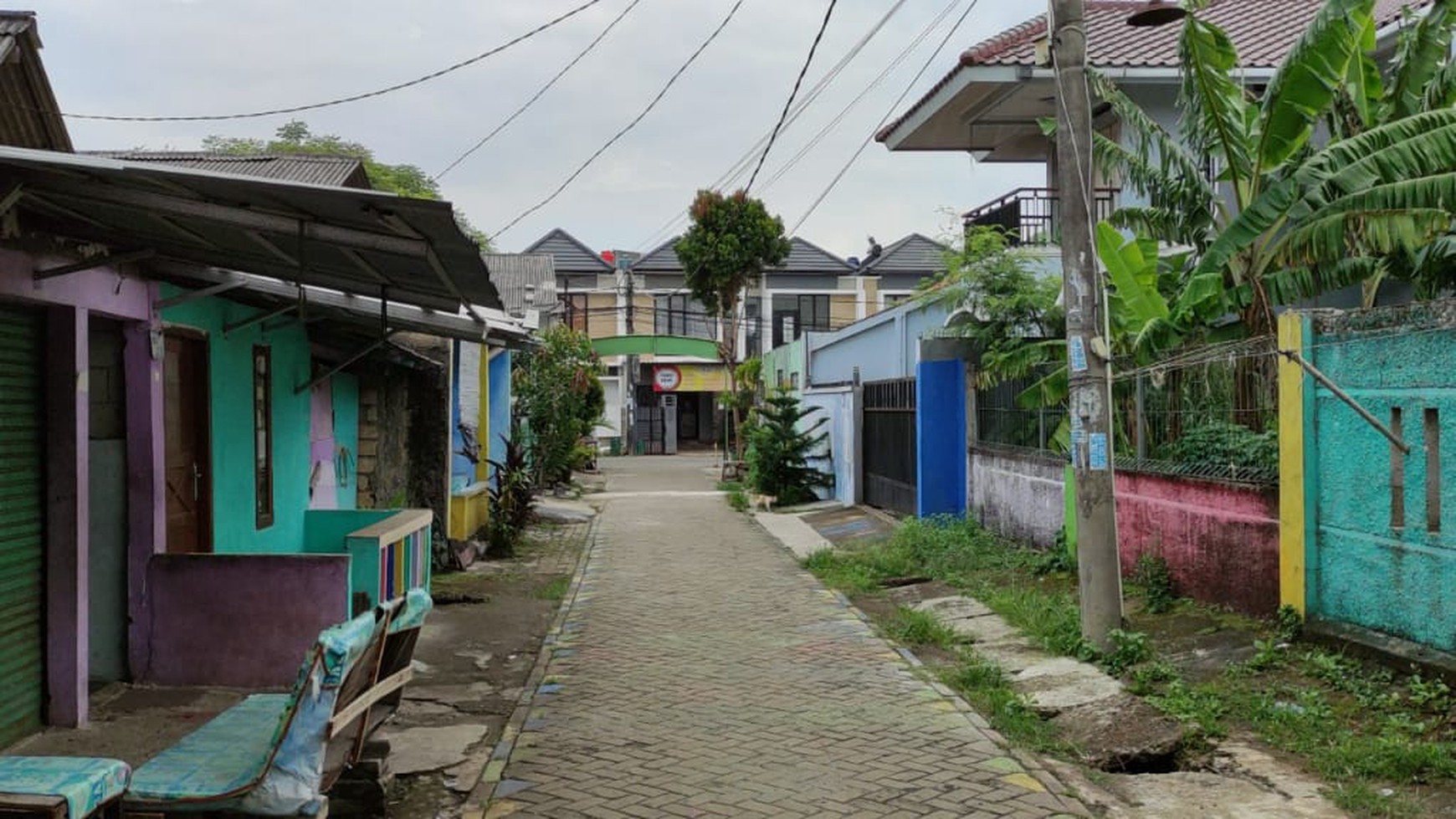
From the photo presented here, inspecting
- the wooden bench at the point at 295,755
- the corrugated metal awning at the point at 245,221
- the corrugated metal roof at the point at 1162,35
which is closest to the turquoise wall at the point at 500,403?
the corrugated metal roof at the point at 1162,35

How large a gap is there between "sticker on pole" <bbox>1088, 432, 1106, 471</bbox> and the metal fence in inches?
34.9

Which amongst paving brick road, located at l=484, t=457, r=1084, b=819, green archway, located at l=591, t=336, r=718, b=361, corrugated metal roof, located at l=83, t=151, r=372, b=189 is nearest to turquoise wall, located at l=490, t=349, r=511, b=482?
corrugated metal roof, located at l=83, t=151, r=372, b=189

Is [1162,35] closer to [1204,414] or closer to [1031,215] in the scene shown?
[1031,215]

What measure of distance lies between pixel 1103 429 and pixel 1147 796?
131 inches

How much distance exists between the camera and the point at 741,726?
23.7ft

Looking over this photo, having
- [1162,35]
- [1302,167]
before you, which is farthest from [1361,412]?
[1162,35]

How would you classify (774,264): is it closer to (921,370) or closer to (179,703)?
(921,370)

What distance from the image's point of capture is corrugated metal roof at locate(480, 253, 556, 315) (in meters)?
33.5

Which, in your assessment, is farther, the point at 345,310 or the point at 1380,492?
the point at 345,310

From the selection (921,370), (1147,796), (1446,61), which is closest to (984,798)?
(1147,796)

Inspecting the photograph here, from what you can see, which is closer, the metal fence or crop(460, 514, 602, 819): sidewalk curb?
crop(460, 514, 602, 819): sidewalk curb

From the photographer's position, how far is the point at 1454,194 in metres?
8.65

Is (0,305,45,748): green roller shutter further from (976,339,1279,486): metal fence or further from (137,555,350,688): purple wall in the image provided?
(976,339,1279,486): metal fence

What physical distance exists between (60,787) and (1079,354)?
6940 millimetres
